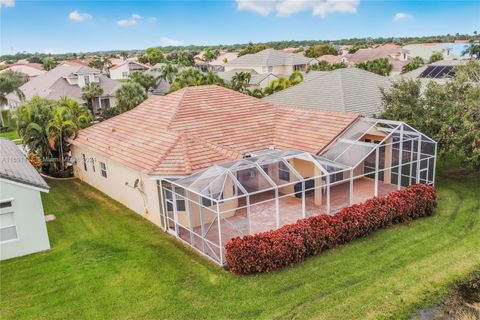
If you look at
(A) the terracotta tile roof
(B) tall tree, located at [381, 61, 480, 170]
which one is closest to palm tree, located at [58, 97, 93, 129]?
(A) the terracotta tile roof

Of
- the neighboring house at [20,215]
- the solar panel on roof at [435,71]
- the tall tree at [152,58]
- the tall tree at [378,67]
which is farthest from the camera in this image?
the tall tree at [152,58]

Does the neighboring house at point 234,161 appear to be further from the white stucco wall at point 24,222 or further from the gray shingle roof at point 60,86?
the gray shingle roof at point 60,86

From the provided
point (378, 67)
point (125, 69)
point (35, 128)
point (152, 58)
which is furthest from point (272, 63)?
point (35, 128)

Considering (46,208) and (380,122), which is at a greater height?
(380,122)

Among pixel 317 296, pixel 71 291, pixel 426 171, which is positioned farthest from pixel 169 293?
pixel 426 171

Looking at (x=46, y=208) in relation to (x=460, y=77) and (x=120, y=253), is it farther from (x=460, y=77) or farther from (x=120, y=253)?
(x=460, y=77)

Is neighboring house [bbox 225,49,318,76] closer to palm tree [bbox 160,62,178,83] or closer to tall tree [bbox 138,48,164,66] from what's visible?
palm tree [bbox 160,62,178,83]

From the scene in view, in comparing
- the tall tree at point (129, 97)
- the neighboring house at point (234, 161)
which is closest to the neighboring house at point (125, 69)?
the tall tree at point (129, 97)
